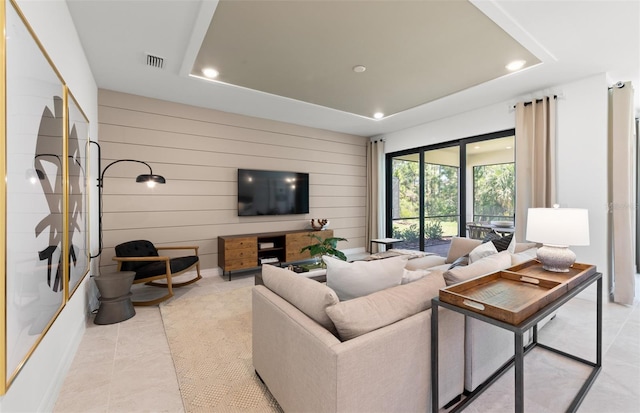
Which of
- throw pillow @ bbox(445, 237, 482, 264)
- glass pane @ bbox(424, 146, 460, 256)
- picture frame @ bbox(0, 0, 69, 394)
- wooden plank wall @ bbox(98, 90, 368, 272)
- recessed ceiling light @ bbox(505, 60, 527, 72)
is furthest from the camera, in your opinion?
glass pane @ bbox(424, 146, 460, 256)

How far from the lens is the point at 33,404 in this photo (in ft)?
4.68

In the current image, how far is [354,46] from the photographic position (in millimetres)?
2707

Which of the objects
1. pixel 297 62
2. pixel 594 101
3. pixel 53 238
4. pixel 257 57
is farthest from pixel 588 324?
pixel 53 238

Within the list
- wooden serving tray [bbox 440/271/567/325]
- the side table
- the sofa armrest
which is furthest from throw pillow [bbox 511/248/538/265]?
the sofa armrest

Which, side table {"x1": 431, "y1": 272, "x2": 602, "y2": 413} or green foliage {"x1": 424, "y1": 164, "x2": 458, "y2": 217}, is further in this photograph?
green foliage {"x1": 424, "y1": 164, "x2": 458, "y2": 217}

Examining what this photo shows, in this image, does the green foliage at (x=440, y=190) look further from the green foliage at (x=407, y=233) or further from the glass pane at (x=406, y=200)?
the green foliage at (x=407, y=233)

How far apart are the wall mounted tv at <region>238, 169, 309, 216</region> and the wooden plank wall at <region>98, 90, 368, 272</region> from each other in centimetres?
13

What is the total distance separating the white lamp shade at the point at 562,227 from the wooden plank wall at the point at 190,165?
386 centimetres

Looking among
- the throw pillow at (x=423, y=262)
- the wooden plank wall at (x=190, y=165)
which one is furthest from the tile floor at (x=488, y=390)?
the wooden plank wall at (x=190, y=165)

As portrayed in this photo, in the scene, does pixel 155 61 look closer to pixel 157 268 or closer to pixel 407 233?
pixel 157 268

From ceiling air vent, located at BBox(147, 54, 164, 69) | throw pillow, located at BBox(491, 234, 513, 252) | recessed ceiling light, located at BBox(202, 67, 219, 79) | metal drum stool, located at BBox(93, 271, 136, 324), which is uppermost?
recessed ceiling light, located at BBox(202, 67, 219, 79)

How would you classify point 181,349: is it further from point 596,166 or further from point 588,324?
point 596,166

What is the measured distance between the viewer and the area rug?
1735 millimetres

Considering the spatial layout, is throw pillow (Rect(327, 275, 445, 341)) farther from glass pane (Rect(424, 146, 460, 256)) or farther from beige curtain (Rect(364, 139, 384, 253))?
beige curtain (Rect(364, 139, 384, 253))
